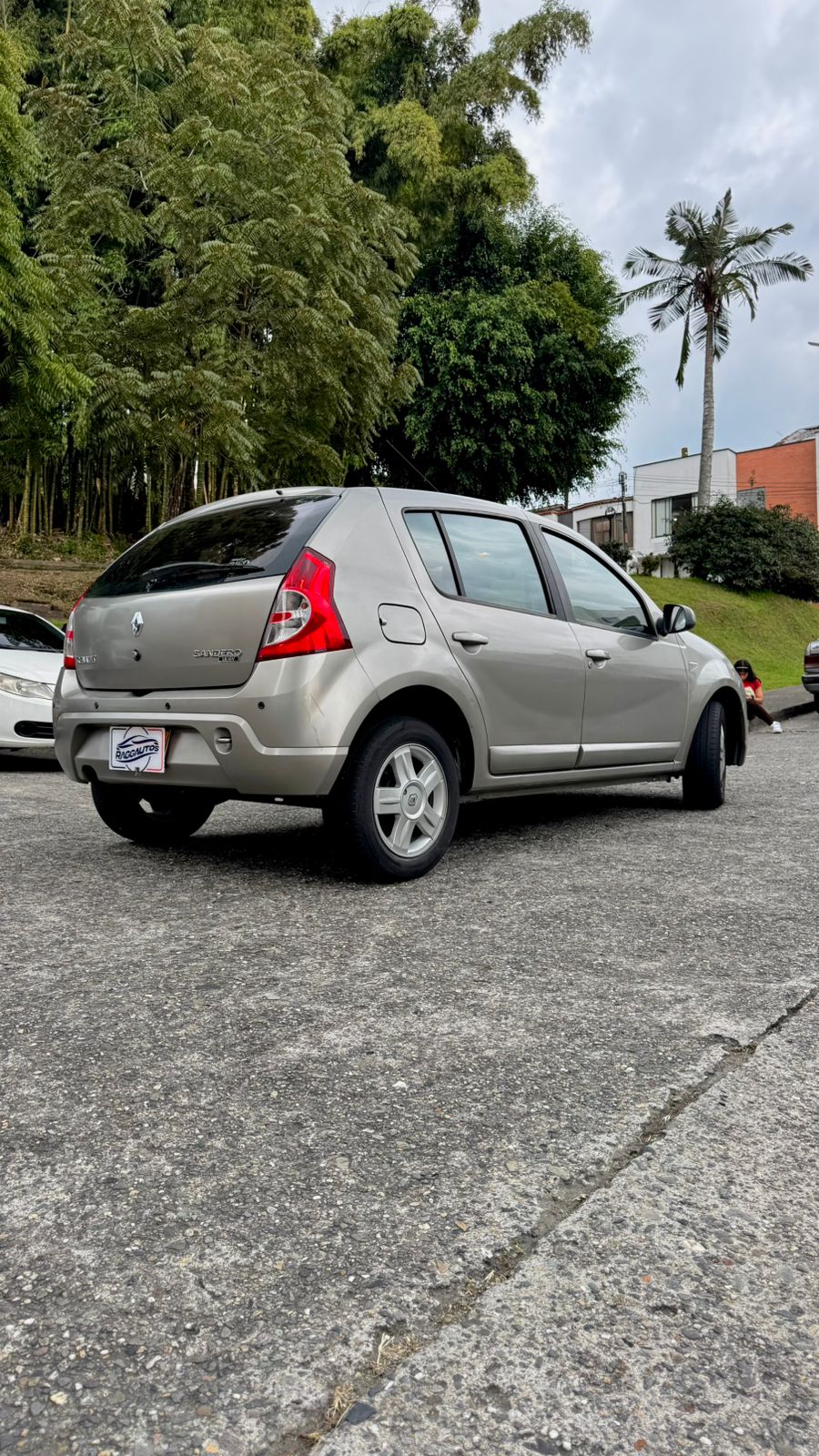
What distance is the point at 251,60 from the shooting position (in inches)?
661

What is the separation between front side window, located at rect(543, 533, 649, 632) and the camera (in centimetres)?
595

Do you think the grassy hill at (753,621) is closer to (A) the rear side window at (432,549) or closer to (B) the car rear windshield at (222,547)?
(A) the rear side window at (432,549)

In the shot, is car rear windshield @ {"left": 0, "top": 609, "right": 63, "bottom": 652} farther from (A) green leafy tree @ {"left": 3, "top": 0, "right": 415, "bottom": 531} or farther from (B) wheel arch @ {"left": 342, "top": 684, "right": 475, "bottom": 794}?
(B) wheel arch @ {"left": 342, "top": 684, "right": 475, "bottom": 794}

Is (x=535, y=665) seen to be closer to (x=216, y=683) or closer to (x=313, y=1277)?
(x=216, y=683)

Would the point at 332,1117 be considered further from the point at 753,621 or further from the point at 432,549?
the point at 753,621

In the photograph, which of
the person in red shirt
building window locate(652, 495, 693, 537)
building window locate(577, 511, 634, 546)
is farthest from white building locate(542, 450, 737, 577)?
the person in red shirt

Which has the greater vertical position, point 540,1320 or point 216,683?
point 216,683

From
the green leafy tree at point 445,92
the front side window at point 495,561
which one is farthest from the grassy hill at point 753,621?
the front side window at point 495,561

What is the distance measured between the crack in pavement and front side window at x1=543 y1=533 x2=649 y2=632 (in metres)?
3.55

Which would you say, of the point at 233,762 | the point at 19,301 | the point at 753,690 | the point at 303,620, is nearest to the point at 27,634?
the point at 19,301

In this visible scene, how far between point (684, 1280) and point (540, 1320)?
0.89 feet

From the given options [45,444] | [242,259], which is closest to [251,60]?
[242,259]

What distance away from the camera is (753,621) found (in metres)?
30.9

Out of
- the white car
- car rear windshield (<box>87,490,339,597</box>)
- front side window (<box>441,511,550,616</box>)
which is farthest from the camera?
the white car
